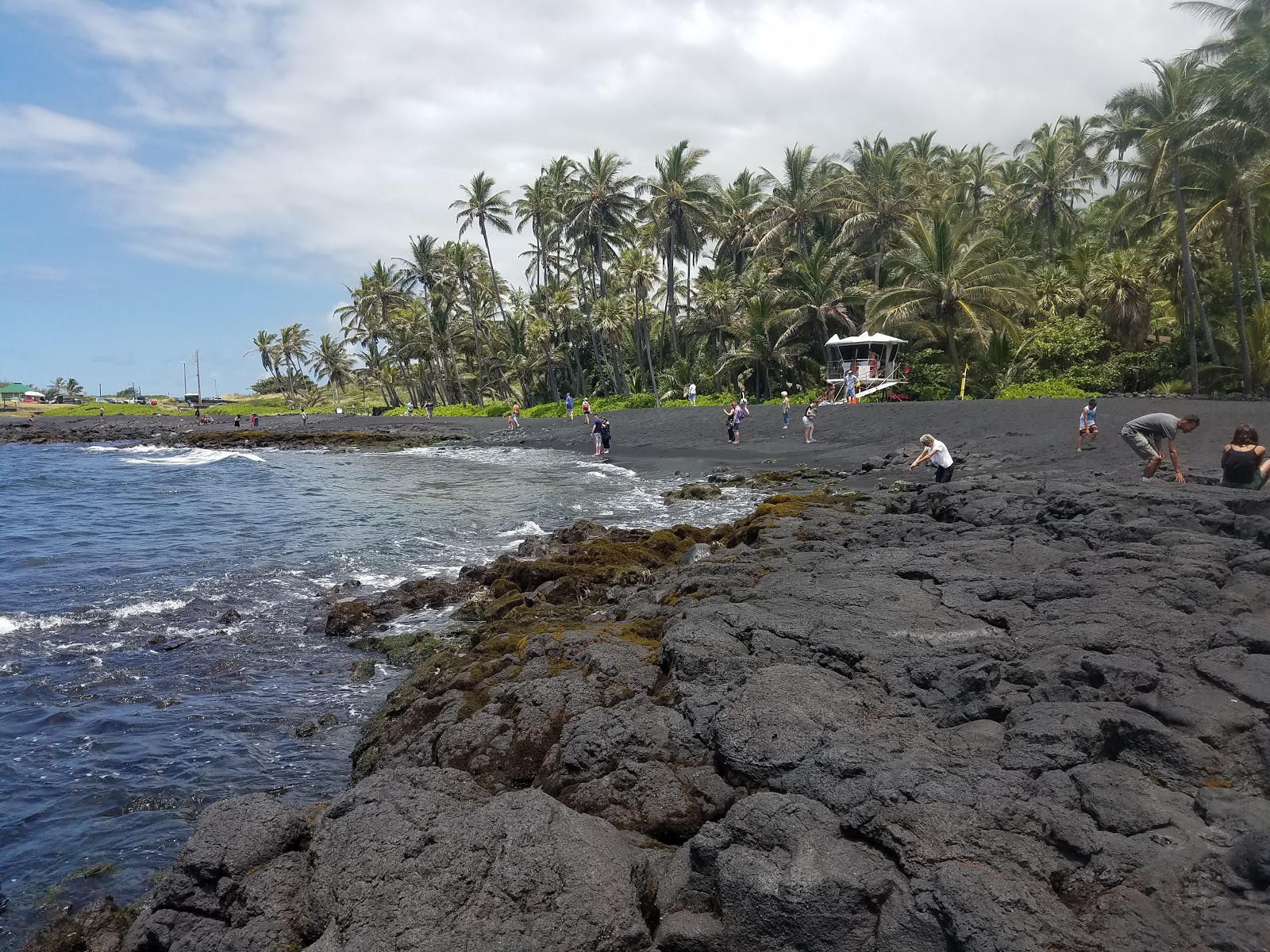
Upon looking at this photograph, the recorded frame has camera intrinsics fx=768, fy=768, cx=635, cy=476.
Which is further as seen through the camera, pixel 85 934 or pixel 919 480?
pixel 919 480

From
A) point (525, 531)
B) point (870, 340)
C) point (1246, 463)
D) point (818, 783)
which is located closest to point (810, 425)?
point (870, 340)

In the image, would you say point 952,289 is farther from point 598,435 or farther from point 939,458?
point 939,458

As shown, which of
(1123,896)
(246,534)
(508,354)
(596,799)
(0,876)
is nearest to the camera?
(1123,896)

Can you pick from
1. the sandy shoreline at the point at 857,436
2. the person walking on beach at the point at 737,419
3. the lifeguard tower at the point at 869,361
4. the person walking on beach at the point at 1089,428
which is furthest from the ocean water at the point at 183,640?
the lifeguard tower at the point at 869,361

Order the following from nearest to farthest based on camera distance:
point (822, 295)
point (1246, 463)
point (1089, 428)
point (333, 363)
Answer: point (1246, 463) → point (1089, 428) → point (822, 295) → point (333, 363)

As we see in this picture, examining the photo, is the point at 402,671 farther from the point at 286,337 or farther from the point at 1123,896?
the point at 286,337

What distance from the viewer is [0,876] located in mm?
5582

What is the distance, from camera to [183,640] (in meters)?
10.7

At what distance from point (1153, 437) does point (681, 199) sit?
36832 mm

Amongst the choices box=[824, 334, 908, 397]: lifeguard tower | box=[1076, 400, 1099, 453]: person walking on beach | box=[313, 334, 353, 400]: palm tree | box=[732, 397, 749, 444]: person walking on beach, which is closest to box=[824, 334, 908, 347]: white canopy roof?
box=[824, 334, 908, 397]: lifeguard tower

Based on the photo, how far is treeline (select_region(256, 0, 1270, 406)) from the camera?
28.0 metres

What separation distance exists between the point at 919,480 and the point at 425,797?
17.5 m

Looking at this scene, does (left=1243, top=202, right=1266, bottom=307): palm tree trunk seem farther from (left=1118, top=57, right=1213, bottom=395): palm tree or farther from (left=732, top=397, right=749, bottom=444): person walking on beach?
(left=732, top=397, right=749, bottom=444): person walking on beach

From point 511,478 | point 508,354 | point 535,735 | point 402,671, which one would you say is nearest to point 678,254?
point 508,354
